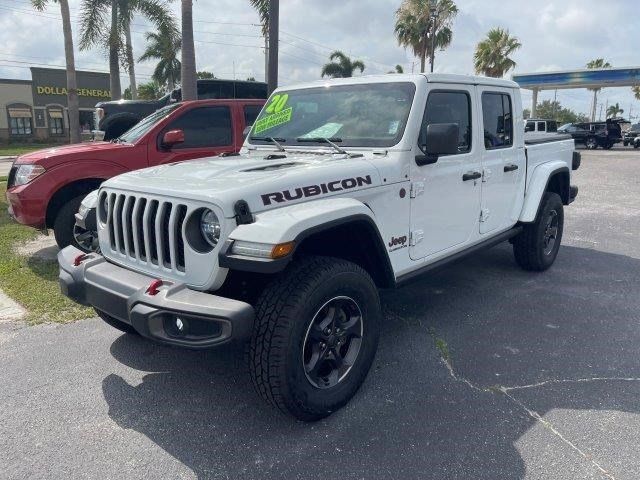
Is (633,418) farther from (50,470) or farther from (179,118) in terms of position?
(179,118)

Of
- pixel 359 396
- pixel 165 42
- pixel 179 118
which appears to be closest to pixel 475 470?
pixel 359 396

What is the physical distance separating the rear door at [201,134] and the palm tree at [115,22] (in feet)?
47.2

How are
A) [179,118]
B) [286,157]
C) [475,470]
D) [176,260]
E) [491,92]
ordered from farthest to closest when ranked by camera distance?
[179,118], [491,92], [286,157], [176,260], [475,470]

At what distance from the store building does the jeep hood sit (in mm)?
38302

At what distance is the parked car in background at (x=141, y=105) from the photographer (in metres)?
9.30

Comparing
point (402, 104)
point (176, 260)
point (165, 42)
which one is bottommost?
point (176, 260)

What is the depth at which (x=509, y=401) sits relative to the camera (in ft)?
10.1

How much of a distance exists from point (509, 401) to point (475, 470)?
710 millimetres

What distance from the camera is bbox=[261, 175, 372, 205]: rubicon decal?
2764 mm

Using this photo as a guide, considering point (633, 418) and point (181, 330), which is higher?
point (181, 330)

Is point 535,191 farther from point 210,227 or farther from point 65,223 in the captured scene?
point 65,223

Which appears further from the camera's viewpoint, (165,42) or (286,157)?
(165,42)

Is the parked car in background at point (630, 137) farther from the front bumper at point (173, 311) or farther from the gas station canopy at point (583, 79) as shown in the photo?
the front bumper at point (173, 311)

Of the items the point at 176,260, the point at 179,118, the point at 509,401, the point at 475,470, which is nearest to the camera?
the point at 475,470
